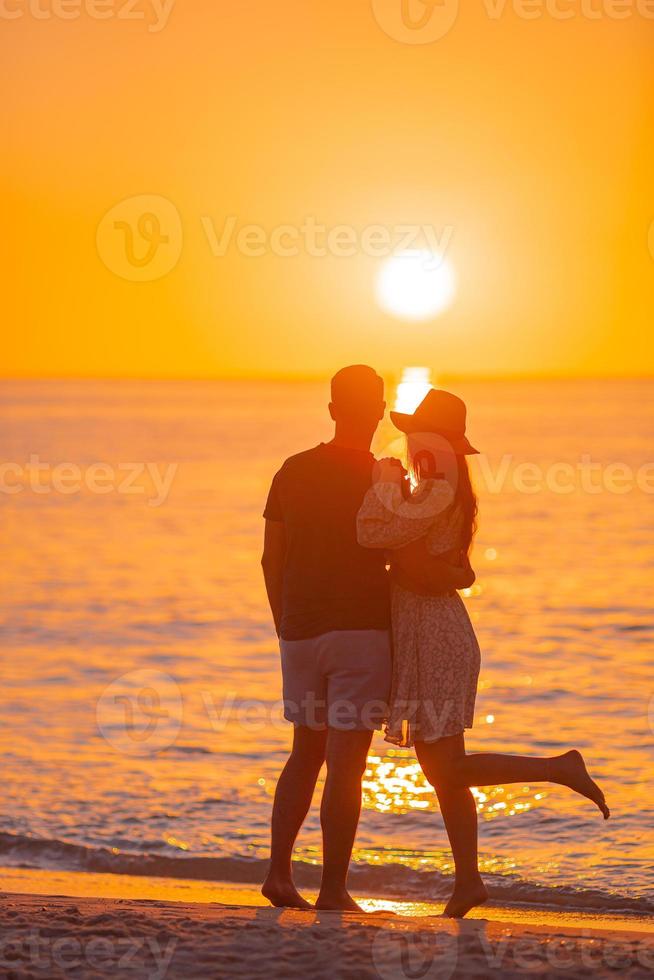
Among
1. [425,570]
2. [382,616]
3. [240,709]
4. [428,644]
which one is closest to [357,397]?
[425,570]

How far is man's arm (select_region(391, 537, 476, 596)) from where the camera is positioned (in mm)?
4969

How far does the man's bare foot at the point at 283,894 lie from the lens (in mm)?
5223

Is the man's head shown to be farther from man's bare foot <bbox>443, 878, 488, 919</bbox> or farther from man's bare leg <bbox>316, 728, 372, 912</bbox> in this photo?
man's bare foot <bbox>443, 878, 488, 919</bbox>

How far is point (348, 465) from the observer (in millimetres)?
5109

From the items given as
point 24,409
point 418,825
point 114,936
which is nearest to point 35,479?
point 418,825

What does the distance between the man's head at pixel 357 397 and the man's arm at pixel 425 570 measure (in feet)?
1.60

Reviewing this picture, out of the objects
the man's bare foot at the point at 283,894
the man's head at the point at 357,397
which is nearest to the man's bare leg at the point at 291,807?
the man's bare foot at the point at 283,894

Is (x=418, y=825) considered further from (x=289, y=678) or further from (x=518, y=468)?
(x=518, y=468)

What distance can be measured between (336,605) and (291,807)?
0.83 metres

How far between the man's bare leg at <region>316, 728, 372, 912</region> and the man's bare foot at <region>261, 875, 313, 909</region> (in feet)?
0.28

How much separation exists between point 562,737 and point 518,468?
1448 inches

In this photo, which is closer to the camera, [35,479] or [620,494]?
[620,494]

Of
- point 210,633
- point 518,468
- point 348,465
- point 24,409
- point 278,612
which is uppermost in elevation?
point 24,409

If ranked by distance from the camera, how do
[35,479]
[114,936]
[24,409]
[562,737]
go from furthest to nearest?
[24,409] → [35,479] → [562,737] → [114,936]
